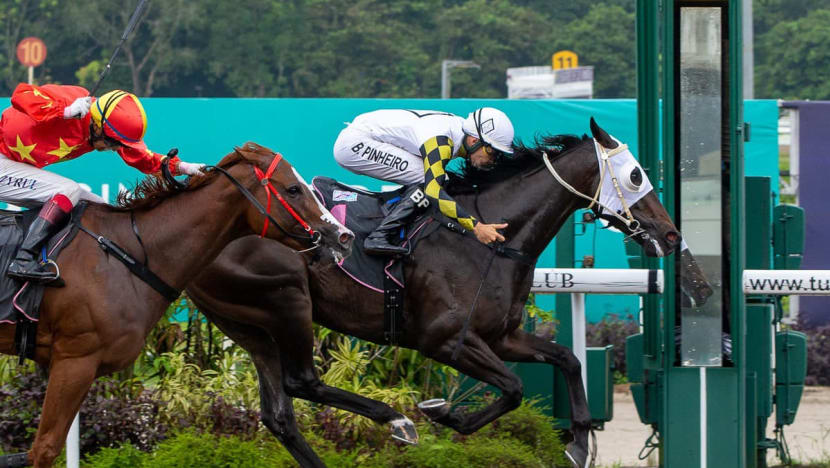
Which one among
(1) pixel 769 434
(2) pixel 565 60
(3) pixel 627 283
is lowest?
(1) pixel 769 434

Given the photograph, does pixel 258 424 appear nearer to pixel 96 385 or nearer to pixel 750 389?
pixel 96 385

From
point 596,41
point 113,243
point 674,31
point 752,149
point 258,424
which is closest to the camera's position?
point 113,243

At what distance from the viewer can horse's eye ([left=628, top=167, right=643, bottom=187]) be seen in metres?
5.62

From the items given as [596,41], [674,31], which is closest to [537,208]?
[674,31]

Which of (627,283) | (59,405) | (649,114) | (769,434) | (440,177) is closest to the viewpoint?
(59,405)

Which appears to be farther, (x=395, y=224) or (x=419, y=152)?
(x=419, y=152)

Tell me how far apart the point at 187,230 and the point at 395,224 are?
3.60ft

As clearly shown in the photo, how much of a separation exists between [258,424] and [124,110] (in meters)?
1.95

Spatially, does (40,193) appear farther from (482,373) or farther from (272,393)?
(482,373)

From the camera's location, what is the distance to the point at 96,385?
19.3 feet

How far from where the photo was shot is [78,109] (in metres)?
4.76

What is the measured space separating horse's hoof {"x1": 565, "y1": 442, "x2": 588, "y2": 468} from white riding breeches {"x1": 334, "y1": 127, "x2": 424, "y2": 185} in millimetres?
1476

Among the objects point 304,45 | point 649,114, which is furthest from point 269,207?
point 304,45

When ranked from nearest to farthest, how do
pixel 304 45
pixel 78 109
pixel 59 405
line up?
pixel 59 405
pixel 78 109
pixel 304 45
